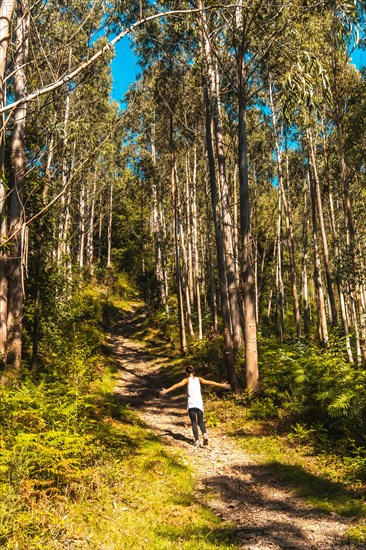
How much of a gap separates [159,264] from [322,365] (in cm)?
1912

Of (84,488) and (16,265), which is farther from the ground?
(16,265)

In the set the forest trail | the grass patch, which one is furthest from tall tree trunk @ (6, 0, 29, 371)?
the grass patch

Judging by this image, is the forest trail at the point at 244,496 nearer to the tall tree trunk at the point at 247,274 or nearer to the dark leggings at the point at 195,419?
the dark leggings at the point at 195,419

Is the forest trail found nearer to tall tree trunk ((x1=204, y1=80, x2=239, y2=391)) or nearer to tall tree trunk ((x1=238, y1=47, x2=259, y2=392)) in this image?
tall tree trunk ((x1=204, y1=80, x2=239, y2=391))

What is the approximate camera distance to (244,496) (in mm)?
5988

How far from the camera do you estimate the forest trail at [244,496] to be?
15.3 feet

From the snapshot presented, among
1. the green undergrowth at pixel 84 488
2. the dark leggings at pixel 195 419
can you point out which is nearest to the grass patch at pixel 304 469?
the dark leggings at pixel 195 419

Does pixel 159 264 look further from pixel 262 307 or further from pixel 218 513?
pixel 218 513

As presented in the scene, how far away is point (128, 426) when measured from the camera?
28.3 ft

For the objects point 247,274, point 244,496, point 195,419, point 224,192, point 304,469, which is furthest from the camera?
point 224,192

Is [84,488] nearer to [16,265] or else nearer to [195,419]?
[195,419]

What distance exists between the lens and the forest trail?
4.67 metres

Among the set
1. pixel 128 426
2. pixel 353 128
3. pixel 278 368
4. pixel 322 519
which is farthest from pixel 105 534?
pixel 353 128

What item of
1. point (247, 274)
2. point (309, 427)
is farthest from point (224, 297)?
point (309, 427)
